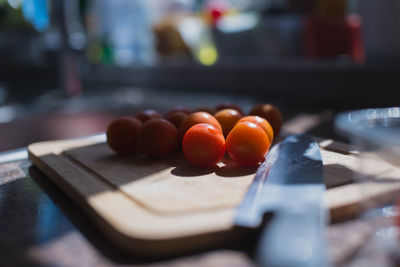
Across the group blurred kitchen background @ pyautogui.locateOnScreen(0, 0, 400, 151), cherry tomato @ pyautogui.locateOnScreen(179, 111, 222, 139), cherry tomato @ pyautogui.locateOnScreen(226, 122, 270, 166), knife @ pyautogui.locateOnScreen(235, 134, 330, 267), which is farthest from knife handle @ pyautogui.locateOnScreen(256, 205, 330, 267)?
blurred kitchen background @ pyautogui.locateOnScreen(0, 0, 400, 151)

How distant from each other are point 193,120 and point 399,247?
40cm

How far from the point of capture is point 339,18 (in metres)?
1.75

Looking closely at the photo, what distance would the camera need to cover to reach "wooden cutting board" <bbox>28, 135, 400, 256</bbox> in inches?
15.9

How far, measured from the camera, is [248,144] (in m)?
0.60

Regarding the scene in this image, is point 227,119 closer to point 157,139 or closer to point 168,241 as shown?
point 157,139

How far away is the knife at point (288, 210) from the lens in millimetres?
343

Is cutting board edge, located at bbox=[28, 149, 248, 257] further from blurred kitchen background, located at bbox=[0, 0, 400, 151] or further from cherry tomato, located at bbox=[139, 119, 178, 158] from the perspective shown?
blurred kitchen background, located at bbox=[0, 0, 400, 151]

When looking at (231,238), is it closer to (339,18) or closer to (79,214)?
(79,214)

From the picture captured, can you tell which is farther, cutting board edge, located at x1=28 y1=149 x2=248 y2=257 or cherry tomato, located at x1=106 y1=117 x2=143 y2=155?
cherry tomato, located at x1=106 y1=117 x2=143 y2=155

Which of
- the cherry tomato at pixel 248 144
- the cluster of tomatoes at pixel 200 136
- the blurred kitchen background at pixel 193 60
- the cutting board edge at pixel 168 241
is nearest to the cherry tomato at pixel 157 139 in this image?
the cluster of tomatoes at pixel 200 136

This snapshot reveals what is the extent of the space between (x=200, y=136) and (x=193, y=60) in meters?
1.82

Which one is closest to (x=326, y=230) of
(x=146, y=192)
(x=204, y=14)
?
(x=146, y=192)

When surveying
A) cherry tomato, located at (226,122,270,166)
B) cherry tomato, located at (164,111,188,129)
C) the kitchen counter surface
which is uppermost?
cherry tomato, located at (164,111,188,129)

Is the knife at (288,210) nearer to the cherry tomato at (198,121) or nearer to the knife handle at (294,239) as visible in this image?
the knife handle at (294,239)
